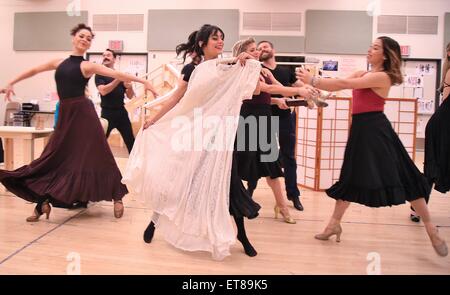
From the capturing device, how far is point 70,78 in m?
3.19

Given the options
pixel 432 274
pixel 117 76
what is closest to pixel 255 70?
pixel 117 76

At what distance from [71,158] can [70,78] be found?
0.63 m

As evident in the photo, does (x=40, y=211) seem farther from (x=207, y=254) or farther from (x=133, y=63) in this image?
(x=133, y=63)

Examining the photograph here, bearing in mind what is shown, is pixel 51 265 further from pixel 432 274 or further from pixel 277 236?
pixel 432 274

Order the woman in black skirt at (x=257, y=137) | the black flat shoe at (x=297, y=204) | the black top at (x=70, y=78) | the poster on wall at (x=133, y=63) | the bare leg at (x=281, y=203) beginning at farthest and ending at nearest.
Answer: the poster on wall at (x=133, y=63), the black flat shoe at (x=297, y=204), the bare leg at (x=281, y=203), the black top at (x=70, y=78), the woman in black skirt at (x=257, y=137)

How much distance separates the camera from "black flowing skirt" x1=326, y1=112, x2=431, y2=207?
8.52ft

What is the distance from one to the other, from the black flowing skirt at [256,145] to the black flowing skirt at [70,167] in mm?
1140

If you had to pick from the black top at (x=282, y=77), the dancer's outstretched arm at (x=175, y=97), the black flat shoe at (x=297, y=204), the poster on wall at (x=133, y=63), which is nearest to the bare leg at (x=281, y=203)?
the black flat shoe at (x=297, y=204)

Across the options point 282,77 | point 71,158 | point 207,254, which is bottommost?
point 207,254

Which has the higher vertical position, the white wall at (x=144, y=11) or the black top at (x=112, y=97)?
the white wall at (x=144, y=11)

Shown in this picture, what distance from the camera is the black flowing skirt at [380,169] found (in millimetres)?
2598

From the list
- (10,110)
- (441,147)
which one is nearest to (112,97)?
(441,147)

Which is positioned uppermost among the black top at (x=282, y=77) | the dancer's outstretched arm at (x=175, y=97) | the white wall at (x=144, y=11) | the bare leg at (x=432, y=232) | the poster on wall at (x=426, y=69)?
the white wall at (x=144, y=11)

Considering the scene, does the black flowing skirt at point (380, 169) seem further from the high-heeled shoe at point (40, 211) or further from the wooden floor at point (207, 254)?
the high-heeled shoe at point (40, 211)
